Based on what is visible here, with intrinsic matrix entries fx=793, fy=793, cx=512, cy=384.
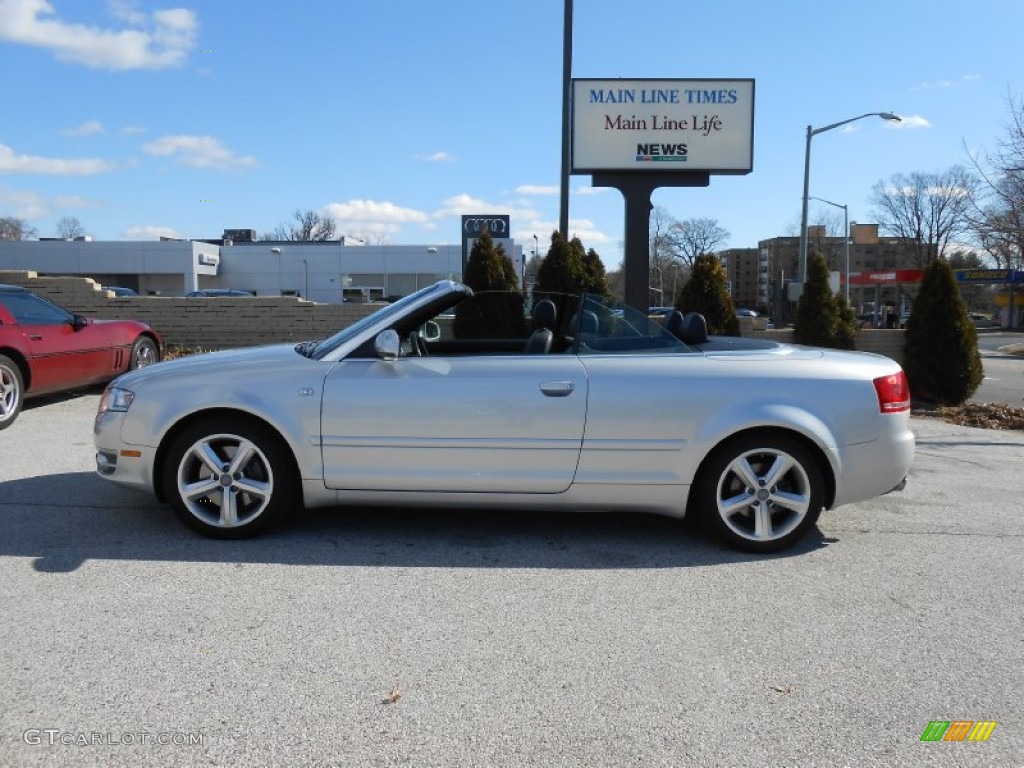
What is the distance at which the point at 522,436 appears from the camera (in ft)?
14.3

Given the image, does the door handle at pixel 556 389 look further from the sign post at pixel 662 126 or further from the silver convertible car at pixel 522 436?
the sign post at pixel 662 126

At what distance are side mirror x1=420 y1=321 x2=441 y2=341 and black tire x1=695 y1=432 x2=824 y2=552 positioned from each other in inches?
78.6

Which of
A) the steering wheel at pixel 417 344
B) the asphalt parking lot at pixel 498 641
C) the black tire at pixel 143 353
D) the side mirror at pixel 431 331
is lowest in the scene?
the asphalt parking lot at pixel 498 641

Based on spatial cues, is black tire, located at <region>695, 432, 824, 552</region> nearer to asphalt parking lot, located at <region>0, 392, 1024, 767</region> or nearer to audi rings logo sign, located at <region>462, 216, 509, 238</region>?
asphalt parking lot, located at <region>0, 392, 1024, 767</region>

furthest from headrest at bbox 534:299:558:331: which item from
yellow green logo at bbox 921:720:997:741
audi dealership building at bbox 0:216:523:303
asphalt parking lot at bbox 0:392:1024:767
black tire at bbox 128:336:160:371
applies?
audi dealership building at bbox 0:216:523:303

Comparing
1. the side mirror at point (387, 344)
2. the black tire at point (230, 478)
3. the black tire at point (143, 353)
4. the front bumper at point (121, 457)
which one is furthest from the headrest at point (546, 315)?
the black tire at point (143, 353)

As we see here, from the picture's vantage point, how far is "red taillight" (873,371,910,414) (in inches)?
175

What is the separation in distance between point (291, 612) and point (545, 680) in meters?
1.25

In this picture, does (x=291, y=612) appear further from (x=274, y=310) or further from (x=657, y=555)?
(x=274, y=310)

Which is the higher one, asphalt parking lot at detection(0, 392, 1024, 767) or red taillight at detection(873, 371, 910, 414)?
red taillight at detection(873, 371, 910, 414)

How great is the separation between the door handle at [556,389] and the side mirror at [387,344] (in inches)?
33.1

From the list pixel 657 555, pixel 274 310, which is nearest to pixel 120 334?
pixel 274 310

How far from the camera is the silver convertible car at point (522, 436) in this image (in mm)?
4340

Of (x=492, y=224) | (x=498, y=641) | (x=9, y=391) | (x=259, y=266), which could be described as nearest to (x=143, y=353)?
(x=9, y=391)
